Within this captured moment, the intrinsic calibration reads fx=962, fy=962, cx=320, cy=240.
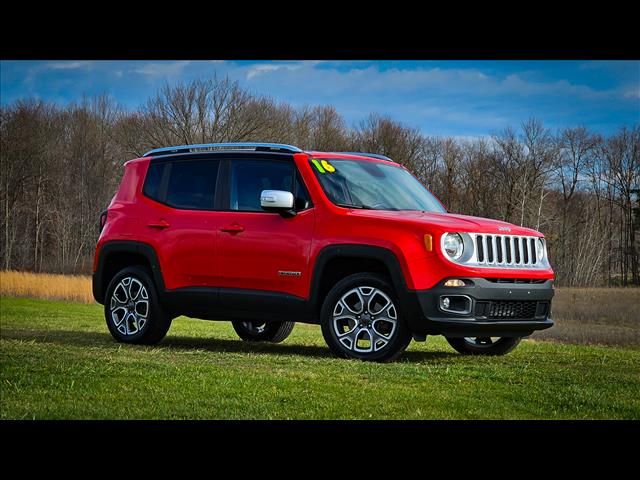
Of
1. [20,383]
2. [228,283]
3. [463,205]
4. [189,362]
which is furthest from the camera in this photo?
[463,205]

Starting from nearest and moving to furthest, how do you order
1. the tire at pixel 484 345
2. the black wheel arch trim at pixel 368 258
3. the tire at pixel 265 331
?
the black wheel arch trim at pixel 368 258 → the tire at pixel 484 345 → the tire at pixel 265 331

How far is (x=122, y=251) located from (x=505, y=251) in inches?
201

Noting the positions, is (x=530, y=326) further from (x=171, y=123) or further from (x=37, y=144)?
(x=37, y=144)

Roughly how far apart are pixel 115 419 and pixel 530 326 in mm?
4984

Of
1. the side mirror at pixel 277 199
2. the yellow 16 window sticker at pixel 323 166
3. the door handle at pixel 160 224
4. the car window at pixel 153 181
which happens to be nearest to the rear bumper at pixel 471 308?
the side mirror at pixel 277 199

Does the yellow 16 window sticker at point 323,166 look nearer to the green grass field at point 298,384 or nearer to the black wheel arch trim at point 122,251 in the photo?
→ the green grass field at point 298,384

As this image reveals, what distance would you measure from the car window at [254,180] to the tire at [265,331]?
2.92 metres

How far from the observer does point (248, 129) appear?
37.0 m

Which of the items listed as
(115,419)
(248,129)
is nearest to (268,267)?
(115,419)

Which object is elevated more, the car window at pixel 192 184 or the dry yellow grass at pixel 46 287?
the car window at pixel 192 184

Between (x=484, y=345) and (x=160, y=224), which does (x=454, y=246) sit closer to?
(x=484, y=345)

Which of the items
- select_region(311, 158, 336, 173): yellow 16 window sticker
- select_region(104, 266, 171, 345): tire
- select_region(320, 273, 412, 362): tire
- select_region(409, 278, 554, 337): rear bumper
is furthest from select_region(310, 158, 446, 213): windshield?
select_region(104, 266, 171, 345): tire

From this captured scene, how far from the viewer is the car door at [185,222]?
37.1ft
